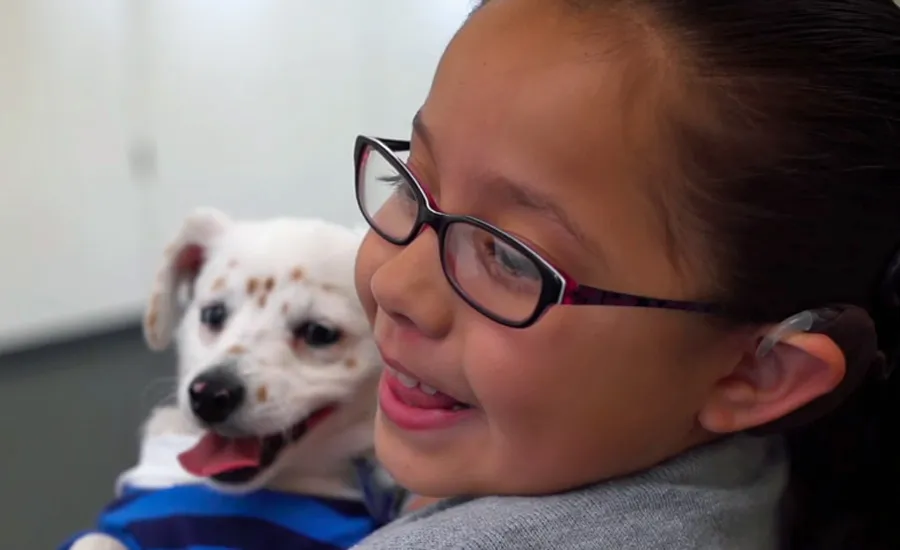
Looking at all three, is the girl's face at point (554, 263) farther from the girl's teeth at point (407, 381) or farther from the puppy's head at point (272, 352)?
the puppy's head at point (272, 352)

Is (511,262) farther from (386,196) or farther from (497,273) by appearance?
(386,196)

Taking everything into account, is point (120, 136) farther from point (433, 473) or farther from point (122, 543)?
point (433, 473)

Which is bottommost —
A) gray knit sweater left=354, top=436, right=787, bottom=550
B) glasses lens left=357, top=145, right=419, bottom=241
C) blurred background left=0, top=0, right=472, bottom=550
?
blurred background left=0, top=0, right=472, bottom=550

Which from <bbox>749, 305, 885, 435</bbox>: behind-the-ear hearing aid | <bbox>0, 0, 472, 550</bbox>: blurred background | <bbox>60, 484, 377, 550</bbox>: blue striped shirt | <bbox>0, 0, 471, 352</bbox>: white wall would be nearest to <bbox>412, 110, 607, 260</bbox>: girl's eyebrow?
<bbox>749, 305, 885, 435</bbox>: behind-the-ear hearing aid

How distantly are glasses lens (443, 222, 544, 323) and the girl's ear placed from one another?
0.42 feet

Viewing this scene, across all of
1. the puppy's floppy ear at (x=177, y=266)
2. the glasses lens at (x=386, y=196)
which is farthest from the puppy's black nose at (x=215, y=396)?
the glasses lens at (x=386, y=196)

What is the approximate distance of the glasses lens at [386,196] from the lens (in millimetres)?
625

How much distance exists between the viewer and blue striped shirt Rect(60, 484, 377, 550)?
3.02 ft

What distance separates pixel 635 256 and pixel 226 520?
57cm

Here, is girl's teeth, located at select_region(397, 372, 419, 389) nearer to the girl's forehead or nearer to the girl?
the girl

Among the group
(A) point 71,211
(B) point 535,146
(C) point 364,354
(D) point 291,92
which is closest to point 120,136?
(A) point 71,211

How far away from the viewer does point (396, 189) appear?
65 cm

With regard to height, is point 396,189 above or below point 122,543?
above

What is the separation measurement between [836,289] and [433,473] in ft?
0.83
